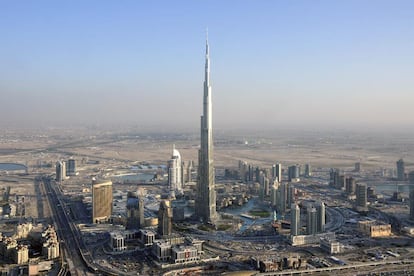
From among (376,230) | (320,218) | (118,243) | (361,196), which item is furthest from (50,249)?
(361,196)

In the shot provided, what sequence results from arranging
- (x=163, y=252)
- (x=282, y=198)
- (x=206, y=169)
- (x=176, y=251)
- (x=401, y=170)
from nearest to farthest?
(x=176, y=251)
(x=163, y=252)
(x=206, y=169)
(x=282, y=198)
(x=401, y=170)

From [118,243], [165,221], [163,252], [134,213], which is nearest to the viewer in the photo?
[163,252]

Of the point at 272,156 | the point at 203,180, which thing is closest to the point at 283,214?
the point at 203,180

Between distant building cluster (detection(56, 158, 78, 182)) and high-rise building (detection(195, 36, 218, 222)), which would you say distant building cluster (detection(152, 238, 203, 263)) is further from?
distant building cluster (detection(56, 158, 78, 182))

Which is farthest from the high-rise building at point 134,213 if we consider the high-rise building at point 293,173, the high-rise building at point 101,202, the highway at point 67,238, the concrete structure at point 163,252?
the high-rise building at point 293,173

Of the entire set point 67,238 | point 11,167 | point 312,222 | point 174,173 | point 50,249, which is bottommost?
point 67,238

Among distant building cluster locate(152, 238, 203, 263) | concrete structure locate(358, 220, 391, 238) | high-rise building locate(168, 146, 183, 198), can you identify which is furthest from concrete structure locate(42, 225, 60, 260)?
high-rise building locate(168, 146, 183, 198)

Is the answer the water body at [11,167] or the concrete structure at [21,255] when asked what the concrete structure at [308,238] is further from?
the water body at [11,167]

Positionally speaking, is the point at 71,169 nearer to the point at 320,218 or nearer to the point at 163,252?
the point at 163,252
